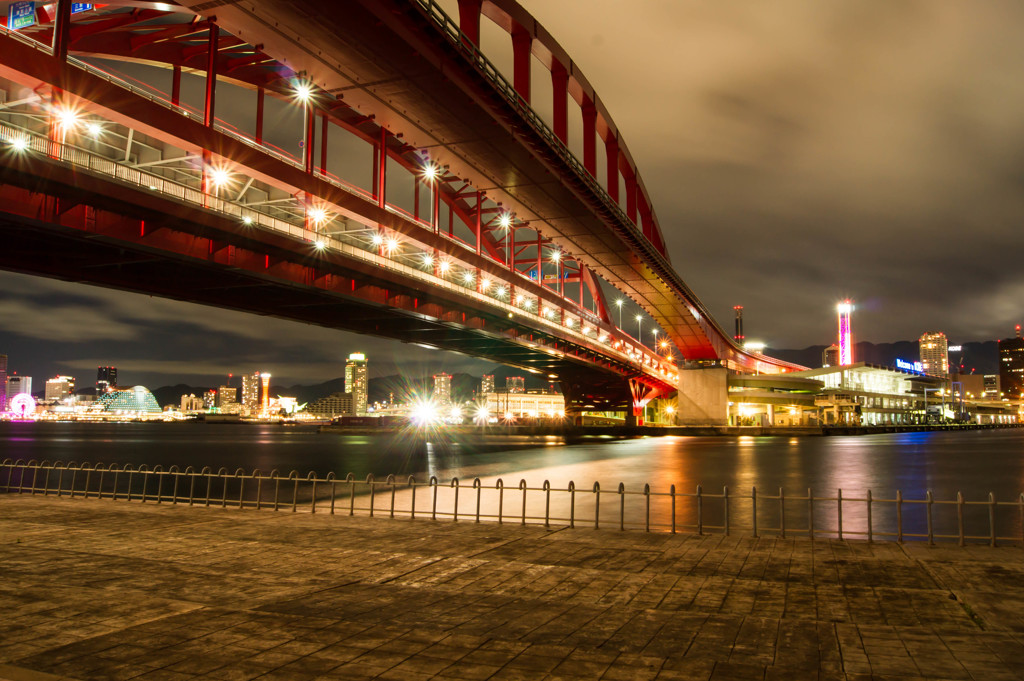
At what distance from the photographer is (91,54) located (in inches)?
1390

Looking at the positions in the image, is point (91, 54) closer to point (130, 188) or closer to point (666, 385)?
point (130, 188)

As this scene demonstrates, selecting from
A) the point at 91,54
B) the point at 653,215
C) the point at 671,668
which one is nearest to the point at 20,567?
the point at 671,668

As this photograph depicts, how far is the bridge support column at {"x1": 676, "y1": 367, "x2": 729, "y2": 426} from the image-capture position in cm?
11012

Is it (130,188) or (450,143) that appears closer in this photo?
(130,188)

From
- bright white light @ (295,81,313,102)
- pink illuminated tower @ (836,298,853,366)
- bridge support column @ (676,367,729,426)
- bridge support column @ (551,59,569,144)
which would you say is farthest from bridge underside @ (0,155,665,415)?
pink illuminated tower @ (836,298,853,366)

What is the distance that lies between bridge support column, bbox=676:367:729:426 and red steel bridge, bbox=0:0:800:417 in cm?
5490

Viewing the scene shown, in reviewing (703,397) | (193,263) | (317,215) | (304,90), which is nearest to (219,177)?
(193,263)

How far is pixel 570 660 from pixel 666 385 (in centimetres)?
11083

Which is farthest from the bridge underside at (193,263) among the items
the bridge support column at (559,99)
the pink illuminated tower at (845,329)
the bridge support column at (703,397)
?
the pink illuminated tower at (845,329)

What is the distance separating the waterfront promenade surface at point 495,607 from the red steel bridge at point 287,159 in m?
16.2

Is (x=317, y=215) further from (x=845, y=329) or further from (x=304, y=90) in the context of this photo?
A: (x=845, y=329)

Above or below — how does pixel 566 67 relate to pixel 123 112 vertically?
above

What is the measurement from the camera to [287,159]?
3578 centimetres

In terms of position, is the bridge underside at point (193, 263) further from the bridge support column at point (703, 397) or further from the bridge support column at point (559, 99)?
the bridge support column at point (703, 397)
